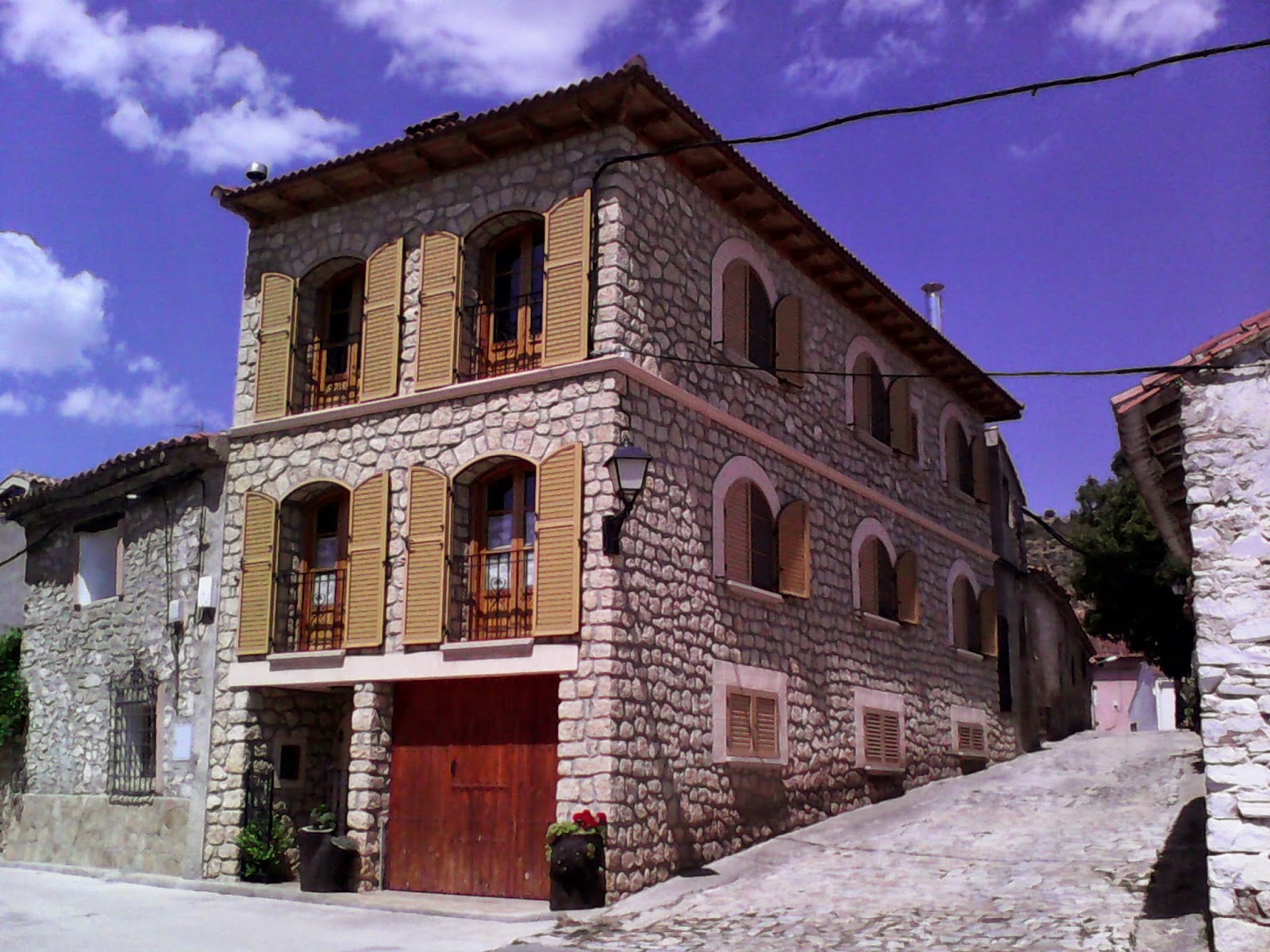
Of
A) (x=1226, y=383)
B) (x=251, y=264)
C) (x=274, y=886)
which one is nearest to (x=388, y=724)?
(x=274, y=886)

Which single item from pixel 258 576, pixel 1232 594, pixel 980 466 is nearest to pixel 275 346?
pixel 258 576

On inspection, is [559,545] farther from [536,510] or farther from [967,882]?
[967,882]

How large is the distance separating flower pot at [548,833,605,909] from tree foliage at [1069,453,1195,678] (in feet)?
56.7

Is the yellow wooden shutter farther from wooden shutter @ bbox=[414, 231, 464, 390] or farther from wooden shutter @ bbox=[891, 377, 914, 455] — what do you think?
wooden shutter @ bbox=[414, 231, 464, 390]

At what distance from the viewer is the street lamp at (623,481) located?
454 inches

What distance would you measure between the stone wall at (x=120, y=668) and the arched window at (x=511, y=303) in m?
3.92

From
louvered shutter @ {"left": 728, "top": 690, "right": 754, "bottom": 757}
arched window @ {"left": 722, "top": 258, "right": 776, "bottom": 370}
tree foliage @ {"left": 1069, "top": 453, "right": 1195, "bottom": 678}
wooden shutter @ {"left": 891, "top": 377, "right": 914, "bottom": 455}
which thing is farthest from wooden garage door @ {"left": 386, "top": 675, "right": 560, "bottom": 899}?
tree foliage @ {"left": 1069, "top": 453, "right": 1195, "bottom": 678}

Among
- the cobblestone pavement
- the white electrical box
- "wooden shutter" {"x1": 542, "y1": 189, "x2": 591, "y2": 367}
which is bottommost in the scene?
the cobblestone pavement

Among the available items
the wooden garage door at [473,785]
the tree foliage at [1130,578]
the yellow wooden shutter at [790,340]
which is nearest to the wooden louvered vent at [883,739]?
the yellow wooden shutter at [790,340]

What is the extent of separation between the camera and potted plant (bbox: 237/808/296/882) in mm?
13438

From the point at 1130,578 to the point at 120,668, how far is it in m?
19.1

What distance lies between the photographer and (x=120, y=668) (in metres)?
15.8

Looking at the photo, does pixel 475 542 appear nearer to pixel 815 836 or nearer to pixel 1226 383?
pixel 815 836

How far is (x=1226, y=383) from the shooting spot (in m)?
8.69
